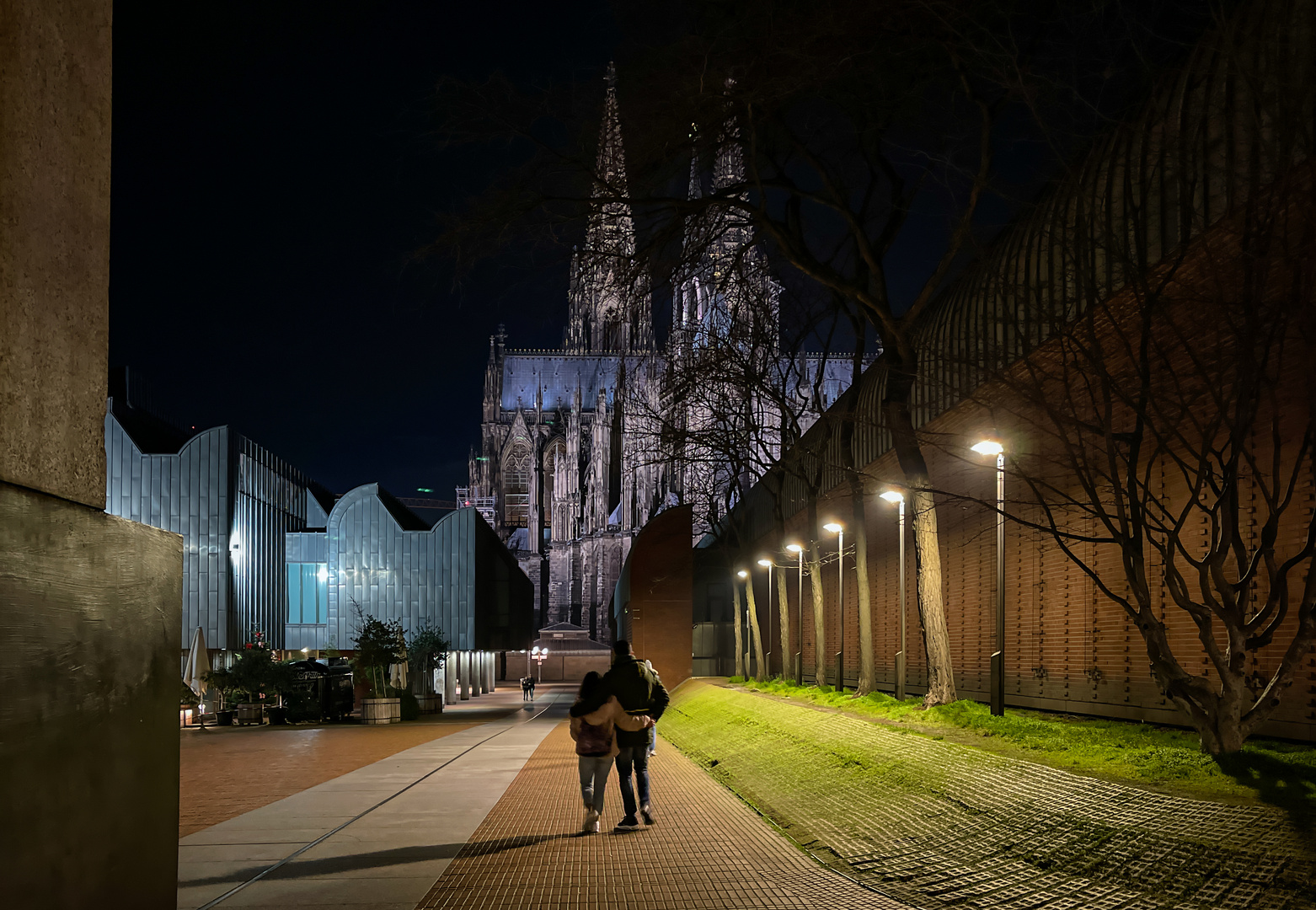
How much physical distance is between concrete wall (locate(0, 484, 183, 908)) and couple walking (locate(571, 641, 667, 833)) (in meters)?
6.96

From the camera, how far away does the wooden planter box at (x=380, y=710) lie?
3228 cm

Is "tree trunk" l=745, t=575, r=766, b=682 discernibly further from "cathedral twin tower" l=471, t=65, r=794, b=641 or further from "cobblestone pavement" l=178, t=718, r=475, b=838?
"cathedral twin tower" l=471, t=65, r=794, b=641

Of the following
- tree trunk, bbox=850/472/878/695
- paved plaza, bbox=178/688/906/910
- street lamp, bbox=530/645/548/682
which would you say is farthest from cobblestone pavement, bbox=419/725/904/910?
street lamp, bbox=530/645/548/682

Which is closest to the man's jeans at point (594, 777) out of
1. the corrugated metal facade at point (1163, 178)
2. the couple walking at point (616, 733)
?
the couple walking at point (616, 733)

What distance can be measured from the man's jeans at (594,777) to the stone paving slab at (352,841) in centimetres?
110

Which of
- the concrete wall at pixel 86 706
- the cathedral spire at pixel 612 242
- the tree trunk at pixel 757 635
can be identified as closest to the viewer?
the concrete wall at pixel 86 706

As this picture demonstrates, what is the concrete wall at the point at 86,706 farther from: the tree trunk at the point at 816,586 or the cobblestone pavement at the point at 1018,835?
the tree trunk at the point at 816,586

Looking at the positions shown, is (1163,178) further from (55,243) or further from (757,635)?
(757,635)

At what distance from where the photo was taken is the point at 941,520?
932 inches

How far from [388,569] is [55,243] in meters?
51.6

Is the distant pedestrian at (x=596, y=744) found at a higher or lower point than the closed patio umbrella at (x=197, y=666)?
higher

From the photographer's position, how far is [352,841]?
959cm

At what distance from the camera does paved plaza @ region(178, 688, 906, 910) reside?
712cm

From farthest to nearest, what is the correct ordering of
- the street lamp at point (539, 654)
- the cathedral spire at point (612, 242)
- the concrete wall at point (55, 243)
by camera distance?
the street lamp at point (539, 654) < the cathedral spire at point (612, 242) < the concrete wall at point (55, 243)
